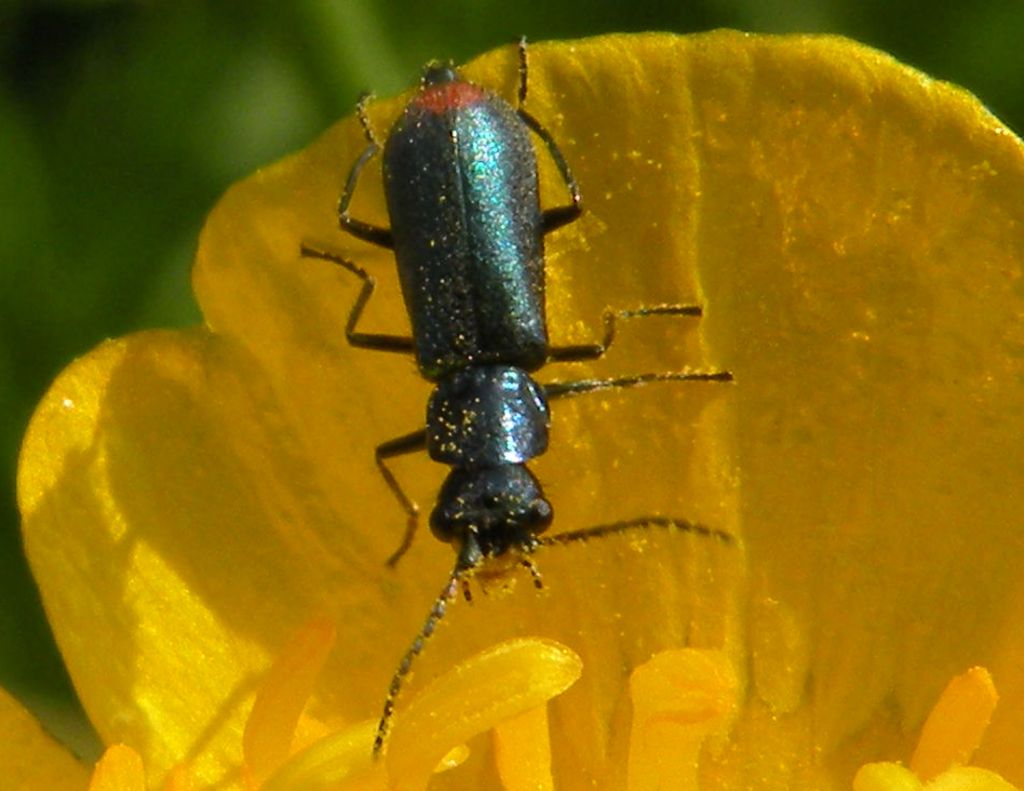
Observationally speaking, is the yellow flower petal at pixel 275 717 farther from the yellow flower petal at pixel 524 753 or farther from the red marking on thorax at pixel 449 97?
the red marking on thorax at pixel 449 97

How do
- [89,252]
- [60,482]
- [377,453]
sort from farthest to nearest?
[89,252] → [377,453] → [60,482]

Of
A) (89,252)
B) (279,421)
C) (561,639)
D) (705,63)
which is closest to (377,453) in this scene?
(279,421)

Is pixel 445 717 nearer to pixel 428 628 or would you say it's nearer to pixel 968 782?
pixel 428 628

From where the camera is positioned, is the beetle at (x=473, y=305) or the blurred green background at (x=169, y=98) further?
the blurred green background at (x=169, y=98)

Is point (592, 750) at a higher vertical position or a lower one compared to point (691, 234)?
lower

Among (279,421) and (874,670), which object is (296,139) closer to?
(279,421)

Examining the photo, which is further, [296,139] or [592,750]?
[296,139]

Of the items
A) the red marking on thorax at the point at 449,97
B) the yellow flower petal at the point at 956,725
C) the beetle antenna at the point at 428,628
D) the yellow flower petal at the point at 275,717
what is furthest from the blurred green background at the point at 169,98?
the yellow flower petal at the point at 956,725
